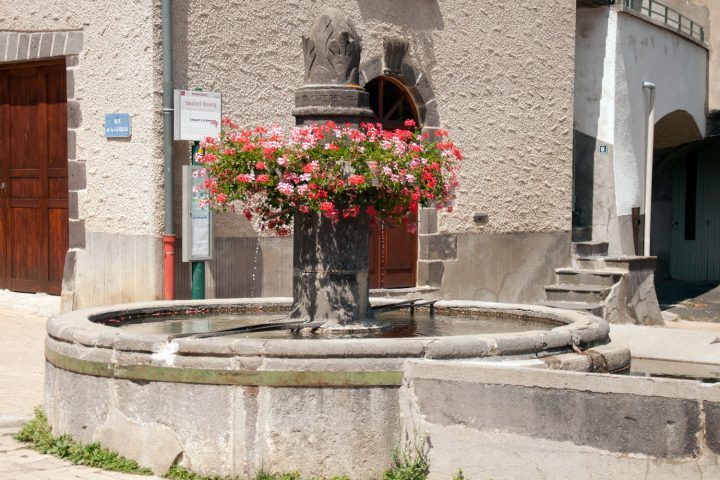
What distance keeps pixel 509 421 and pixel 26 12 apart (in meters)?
8.01

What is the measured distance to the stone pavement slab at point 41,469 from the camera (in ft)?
17.8

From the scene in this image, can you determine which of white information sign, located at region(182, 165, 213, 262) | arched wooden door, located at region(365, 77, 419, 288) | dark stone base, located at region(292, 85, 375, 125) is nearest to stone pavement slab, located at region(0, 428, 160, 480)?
dark stone base, located at region(292, 85, 375, 125)

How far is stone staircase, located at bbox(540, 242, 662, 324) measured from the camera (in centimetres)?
1355

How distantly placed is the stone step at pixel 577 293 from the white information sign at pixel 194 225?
524cm

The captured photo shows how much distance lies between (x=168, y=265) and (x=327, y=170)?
14.4 feet

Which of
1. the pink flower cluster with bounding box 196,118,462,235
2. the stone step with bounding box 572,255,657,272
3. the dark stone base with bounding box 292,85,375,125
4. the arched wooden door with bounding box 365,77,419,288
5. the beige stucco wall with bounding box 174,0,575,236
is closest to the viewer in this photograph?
the pink flower cluster with bounding box 196,118,462,235

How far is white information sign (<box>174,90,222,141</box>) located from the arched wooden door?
8.05 ft

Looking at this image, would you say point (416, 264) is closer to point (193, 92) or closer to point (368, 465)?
point (193, 92)

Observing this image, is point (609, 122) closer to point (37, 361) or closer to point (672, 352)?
point (672, 352)

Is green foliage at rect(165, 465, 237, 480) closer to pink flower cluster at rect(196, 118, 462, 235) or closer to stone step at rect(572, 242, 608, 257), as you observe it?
pink flower cluster at rect(196, 118, 462, 235)

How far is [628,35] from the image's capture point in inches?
625

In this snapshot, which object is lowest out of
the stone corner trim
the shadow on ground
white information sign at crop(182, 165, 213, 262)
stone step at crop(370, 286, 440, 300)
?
the shadow on ground

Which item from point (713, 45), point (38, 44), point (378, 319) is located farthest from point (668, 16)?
point (378, 319)

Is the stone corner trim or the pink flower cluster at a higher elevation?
the stone corner trim
